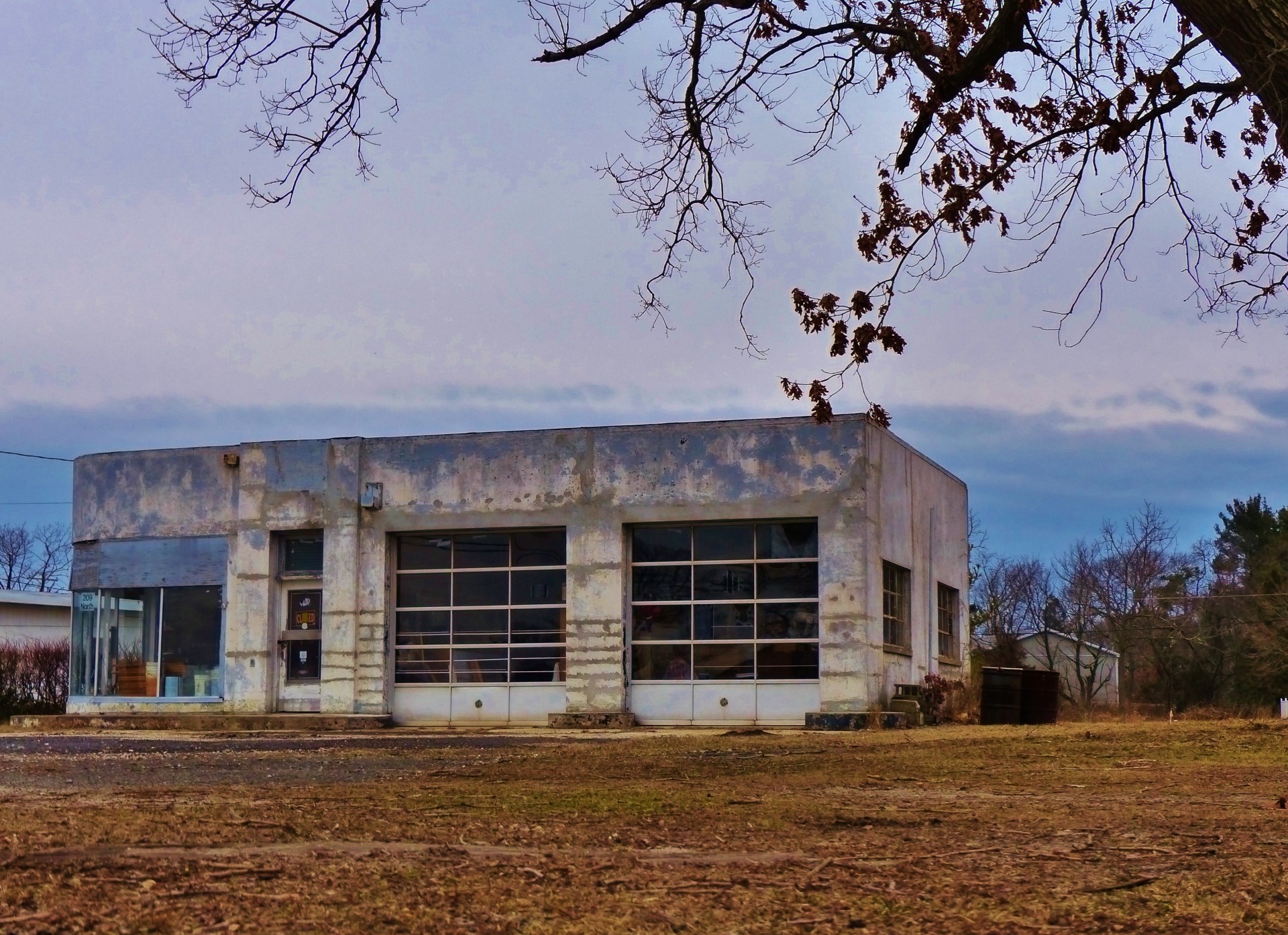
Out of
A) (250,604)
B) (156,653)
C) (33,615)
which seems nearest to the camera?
(250,604)

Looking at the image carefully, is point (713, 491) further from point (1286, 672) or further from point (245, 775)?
point (1286, 672)

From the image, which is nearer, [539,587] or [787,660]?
[787,660]

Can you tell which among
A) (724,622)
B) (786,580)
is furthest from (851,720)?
(724,622)

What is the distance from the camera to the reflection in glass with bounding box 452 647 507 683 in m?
28.3

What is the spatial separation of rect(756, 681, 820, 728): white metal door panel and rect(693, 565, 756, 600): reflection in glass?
1.60 metres

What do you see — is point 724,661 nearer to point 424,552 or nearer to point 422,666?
point 422,666

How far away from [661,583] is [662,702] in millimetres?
2069

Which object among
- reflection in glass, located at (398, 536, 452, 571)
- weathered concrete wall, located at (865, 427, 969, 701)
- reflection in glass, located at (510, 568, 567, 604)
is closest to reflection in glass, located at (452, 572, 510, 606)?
reflection in glass, located at (510, 568, 567, 604)

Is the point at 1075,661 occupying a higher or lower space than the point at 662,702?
higher

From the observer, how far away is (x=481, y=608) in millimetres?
28344

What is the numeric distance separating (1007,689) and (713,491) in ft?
19.8

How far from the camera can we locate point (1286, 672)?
52.6m

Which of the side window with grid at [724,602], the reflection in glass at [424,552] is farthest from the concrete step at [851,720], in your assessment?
the reflection in glass at [424,552]

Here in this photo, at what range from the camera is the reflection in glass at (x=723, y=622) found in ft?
88.0
